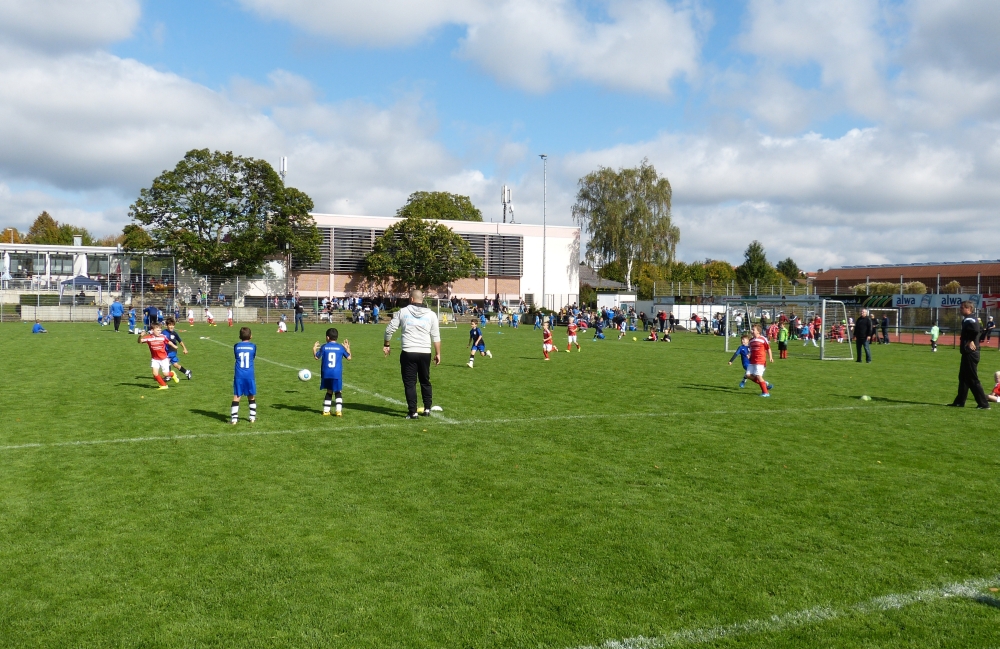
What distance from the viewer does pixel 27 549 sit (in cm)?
569

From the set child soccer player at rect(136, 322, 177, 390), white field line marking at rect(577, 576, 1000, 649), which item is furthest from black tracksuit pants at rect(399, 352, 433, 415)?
white field line marking at rect(577, 576, 1000, 649)

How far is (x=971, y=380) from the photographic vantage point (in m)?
13.5

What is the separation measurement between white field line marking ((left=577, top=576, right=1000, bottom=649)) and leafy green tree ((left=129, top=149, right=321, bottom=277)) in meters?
62.4

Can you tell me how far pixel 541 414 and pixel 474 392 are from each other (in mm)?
3095

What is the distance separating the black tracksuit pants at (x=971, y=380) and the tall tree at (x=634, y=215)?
6151cm

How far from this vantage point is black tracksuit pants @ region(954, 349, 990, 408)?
1324 cm

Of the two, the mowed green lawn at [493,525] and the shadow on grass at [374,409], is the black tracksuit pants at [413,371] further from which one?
the shadow on grass at [374,409]

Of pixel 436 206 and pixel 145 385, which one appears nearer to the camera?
pixel 145 385

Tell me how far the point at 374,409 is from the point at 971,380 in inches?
401

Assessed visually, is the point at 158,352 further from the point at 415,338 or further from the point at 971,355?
the point at 971,355

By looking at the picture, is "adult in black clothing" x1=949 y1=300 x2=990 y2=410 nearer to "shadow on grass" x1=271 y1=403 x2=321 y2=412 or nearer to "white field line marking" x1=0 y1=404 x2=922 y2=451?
"white field line marking" x1=0 y1=404 x2=922 y2=451

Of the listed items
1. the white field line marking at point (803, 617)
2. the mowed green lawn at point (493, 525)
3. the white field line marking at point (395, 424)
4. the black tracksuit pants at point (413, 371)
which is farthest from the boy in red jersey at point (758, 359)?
the white field line marking at point (803, 617)

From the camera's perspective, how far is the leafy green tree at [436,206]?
88500 millimetres

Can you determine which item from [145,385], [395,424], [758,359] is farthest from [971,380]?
[145,385]
